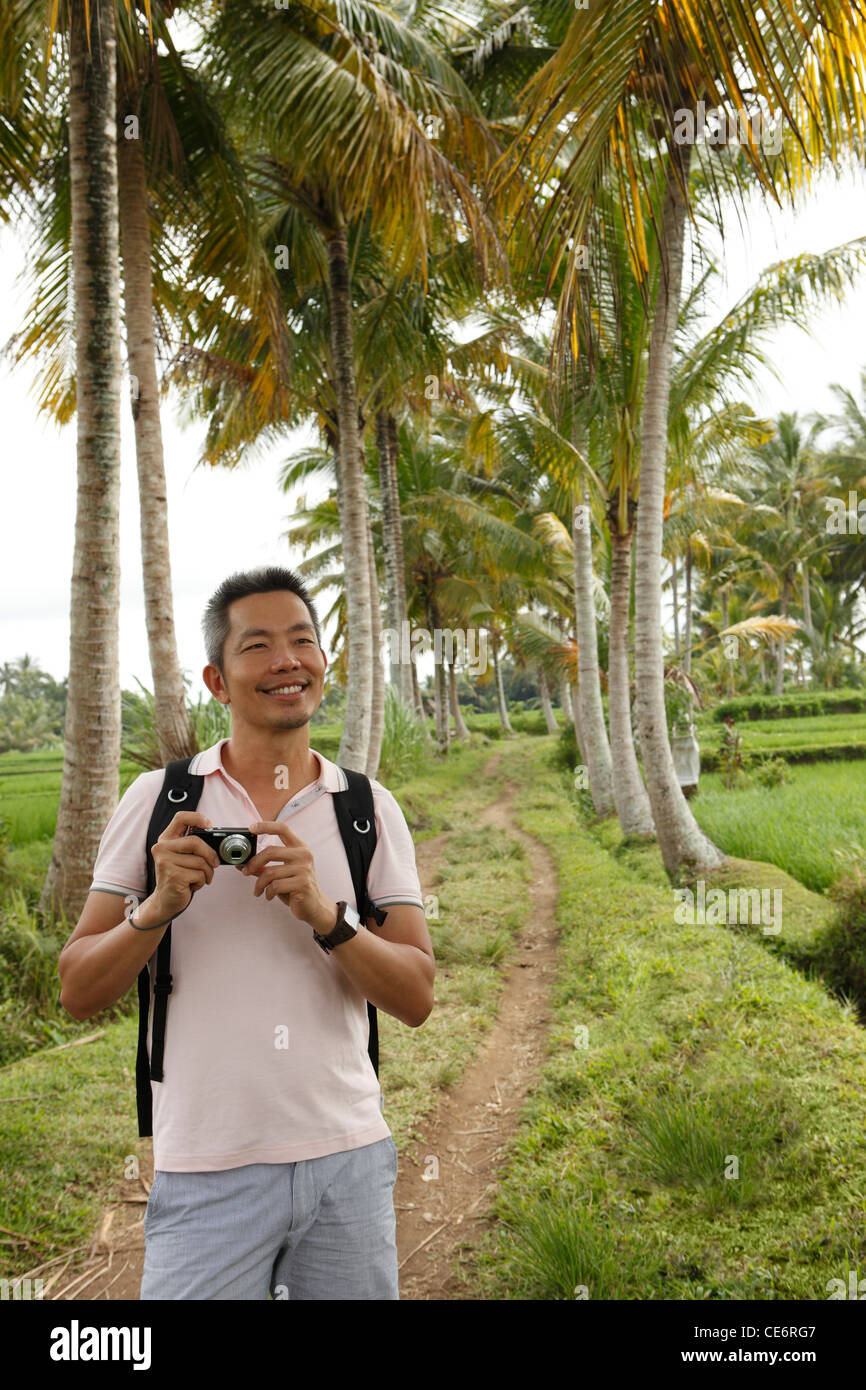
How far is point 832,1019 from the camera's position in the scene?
4969 millimetres

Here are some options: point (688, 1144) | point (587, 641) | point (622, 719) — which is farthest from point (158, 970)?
point (587, 641)

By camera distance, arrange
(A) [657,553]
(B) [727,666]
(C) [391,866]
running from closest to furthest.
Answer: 1. (C) [391,866]
2. (A) [657,553]
3. (B) [727,666]

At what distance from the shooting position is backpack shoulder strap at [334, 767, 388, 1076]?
5.73ft

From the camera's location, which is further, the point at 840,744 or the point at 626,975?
the point at 840,744

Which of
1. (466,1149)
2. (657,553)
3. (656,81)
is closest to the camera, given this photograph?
(466,1149)

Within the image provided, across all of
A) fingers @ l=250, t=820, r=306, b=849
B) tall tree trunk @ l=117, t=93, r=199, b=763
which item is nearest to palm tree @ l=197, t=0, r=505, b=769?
tall tree trunk @ l=117, t=93, r=199, b=763

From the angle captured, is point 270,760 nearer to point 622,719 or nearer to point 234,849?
point 234,849

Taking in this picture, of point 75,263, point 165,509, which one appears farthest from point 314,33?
point 165,509

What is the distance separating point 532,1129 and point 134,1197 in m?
1.79

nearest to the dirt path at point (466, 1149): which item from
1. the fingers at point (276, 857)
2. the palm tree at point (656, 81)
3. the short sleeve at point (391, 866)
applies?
the short sleeve at point (391, 866)

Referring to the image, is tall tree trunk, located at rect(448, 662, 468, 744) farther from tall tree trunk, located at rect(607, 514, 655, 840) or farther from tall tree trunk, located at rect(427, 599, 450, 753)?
tall tree trunk, located at rect(607, 514, 655, 840)

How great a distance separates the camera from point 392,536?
640 inches

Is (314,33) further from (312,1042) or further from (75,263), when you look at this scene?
(312,1042)

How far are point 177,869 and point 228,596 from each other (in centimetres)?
68
